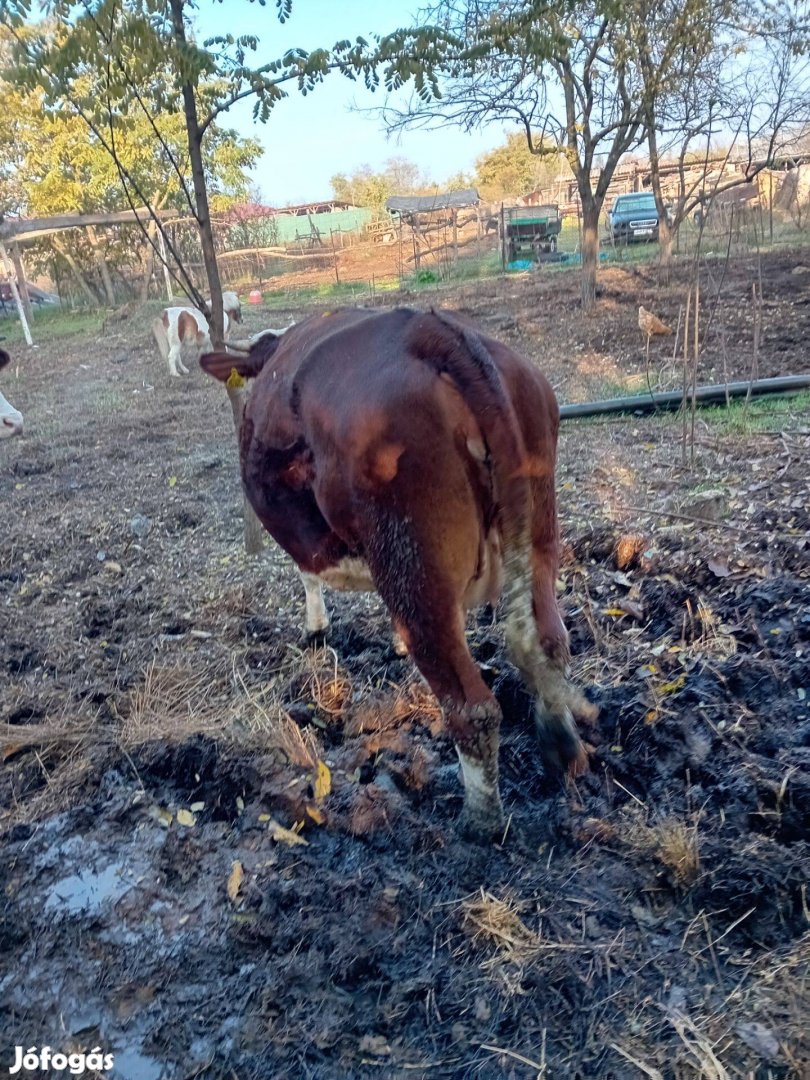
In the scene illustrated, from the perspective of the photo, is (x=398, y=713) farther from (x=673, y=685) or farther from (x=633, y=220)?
(x=633, y=220)

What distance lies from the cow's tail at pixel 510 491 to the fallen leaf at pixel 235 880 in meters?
1.12

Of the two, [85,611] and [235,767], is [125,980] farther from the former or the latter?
[85,611]

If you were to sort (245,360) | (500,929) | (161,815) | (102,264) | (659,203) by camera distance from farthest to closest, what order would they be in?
A: (102,264), (659,203), (245,360), (161,815), (500,929)

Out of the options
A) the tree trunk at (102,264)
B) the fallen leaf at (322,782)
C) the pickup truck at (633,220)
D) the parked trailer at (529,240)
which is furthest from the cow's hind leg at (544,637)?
the tree trunk at (102,264)

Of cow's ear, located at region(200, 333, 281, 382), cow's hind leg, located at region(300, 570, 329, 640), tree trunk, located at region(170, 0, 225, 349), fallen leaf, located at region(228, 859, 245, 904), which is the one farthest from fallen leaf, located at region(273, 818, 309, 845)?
tree trunk, located at region(170, 0, 225, 349)

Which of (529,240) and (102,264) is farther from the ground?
(102,264)

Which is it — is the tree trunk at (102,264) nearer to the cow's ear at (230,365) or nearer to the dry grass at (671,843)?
the cow's ear at (230,365)

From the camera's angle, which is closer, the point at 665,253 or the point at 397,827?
the point at 397,827

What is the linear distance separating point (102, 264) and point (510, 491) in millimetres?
27540

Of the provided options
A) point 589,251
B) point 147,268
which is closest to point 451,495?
point 589,251

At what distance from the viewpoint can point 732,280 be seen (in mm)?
13523

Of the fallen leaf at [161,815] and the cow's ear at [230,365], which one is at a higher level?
the cow's ear at [230,365]

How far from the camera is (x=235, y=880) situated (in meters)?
2.57

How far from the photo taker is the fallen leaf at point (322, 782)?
292 cm
